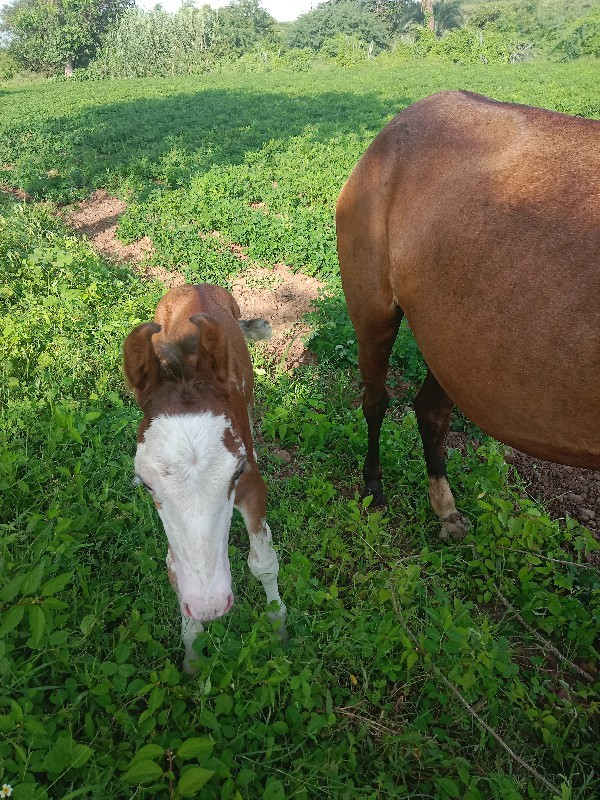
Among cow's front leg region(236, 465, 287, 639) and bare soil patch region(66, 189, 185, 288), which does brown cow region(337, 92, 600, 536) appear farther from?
bare soil patch region(66, 189, 185, 288)

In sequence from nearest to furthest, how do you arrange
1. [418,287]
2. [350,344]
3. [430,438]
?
1. [418,287]
2. [430,438]
3. [350,344]

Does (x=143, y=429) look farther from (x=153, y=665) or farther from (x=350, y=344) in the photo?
(x=350, y=344)

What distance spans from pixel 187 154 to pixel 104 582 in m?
10.5

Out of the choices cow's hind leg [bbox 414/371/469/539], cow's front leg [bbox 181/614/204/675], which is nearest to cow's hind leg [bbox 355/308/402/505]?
cow's hind leg [bbox 414/371/469/539]

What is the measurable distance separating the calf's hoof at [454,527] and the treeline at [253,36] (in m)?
33.1

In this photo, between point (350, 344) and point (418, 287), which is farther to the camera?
point (350, 344)

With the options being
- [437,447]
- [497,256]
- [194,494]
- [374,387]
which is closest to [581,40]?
[374,387]

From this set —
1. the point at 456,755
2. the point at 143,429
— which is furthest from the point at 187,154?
→ the point at 456,755

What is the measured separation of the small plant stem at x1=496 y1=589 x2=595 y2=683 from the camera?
2340 mm

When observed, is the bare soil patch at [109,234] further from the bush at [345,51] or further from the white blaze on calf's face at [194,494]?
the bush at [345,51]

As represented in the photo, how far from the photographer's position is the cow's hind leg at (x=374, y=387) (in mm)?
3096

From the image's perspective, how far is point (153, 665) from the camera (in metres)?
2.17

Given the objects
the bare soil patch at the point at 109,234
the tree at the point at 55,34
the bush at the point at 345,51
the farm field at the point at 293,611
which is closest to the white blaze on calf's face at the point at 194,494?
the farm field at the point at 293,611

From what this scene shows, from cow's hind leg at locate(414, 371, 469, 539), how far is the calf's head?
5.43 ft
